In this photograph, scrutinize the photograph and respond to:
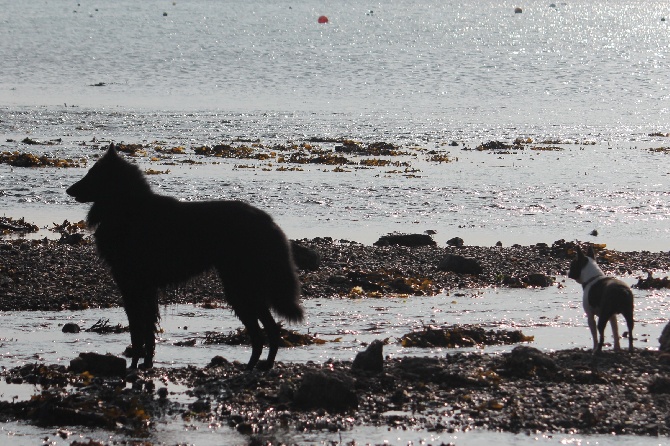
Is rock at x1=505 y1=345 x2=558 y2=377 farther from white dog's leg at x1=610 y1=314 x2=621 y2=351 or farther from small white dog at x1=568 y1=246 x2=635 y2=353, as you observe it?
white dog's leg at x1=610 y1=314 x2=621 y2=351

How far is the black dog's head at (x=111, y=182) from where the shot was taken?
31.5 ft

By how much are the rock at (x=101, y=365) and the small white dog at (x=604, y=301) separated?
4.04 metres

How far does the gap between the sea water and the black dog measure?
2.12 ft

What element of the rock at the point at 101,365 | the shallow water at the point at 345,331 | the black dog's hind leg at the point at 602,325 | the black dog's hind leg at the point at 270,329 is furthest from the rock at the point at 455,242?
the rock at the point at 101,365

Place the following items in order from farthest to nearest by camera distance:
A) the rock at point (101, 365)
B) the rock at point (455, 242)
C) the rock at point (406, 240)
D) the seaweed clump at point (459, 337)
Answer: the rock at point (455, 242) < the rock at point (406, 240) < the seaweed clump at point (459, 337) < the rock at point (101, 365)

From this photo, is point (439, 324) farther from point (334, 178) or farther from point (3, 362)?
point (334, 178)

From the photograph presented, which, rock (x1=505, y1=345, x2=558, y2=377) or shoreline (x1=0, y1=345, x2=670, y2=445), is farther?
rock (x1=505, y1=345, x2=558, y2=377)

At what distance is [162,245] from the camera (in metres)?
9.41

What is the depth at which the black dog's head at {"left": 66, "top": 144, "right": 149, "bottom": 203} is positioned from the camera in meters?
9.61

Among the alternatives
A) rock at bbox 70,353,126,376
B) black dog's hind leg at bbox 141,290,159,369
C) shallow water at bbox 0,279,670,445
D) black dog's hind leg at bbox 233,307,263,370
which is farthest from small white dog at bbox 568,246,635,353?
rock at bbox 70,353,126,376

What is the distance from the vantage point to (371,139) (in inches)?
1201

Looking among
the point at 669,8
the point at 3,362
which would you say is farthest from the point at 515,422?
the point at 669,8

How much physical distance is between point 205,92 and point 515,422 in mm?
39903

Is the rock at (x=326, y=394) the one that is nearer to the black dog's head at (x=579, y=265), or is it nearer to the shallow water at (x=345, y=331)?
the shallow water at (x=345, y=331)
